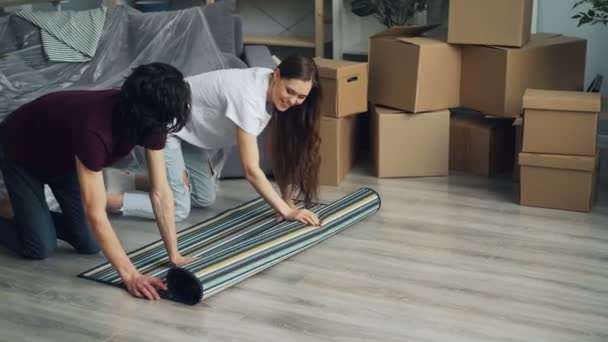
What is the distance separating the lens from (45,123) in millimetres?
2773

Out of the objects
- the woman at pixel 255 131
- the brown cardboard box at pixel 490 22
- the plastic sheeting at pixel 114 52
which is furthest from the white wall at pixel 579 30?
the woman at pixel 255 131

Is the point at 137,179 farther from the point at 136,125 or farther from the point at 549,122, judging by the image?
the point at 549,122

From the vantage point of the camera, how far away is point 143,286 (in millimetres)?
2771

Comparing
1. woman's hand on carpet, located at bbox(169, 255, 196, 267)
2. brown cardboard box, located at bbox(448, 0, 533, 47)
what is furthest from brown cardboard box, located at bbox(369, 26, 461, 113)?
woman's hand on carpet, located at bbox(169, 255, 196, 267)

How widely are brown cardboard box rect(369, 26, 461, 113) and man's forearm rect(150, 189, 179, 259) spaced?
5.08ft

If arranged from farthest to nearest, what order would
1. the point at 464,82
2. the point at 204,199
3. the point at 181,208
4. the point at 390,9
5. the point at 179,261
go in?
1. the point at 390,9
2. the point at 464,82
3. the point at 204,199
4. the point at 181,208
5. the point at 179,261

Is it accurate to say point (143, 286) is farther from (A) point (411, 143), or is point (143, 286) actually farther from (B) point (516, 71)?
(B) point (516, 71)

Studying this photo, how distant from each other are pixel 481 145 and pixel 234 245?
5.17ft

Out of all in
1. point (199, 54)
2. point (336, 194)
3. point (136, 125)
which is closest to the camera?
point (136, 125)

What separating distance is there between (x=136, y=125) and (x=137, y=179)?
4.15ft

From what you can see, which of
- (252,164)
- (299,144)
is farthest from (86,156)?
(299,144)

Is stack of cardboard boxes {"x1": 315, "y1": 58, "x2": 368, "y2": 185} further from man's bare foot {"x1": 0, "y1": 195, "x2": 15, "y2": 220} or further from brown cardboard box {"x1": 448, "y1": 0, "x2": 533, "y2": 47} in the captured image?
man's bare foot {"x1": 0, "y1": 195, "x2": 15, "y2": 220}

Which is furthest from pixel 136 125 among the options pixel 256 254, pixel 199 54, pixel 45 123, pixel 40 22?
pixel 40 22

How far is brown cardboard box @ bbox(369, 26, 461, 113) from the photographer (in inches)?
156
